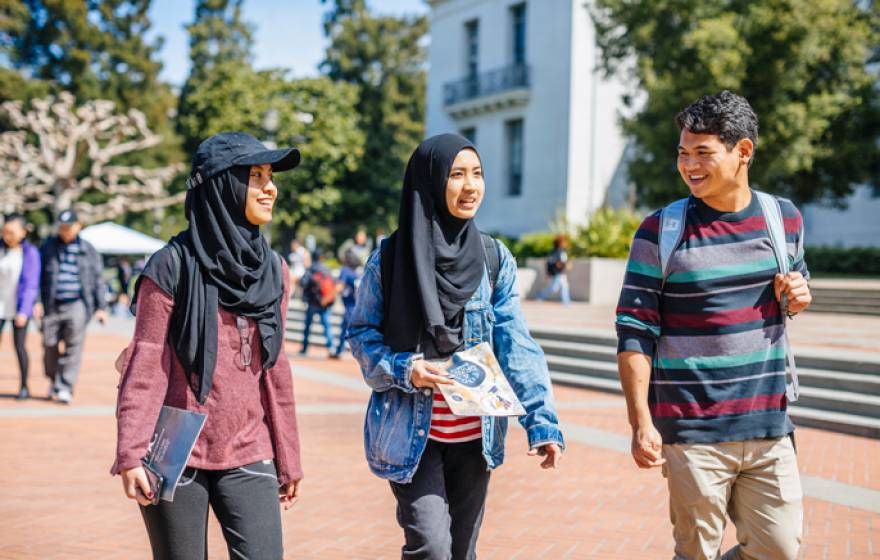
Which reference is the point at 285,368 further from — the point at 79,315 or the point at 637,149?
the point at 637,149

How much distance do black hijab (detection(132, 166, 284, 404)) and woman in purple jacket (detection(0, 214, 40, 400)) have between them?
706 centimetres

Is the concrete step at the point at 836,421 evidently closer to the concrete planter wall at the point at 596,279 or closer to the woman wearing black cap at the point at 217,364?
the woman wearing black cap at the point at 217,364

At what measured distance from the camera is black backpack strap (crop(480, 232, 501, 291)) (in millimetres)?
3027

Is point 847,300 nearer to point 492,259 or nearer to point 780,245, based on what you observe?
point 780,245

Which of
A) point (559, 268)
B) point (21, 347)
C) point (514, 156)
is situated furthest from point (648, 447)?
point (514, 156)

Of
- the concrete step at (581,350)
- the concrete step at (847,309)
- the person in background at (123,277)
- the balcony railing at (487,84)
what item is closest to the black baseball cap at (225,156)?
the concrete step at (581,350)

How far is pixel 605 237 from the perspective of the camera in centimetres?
2048

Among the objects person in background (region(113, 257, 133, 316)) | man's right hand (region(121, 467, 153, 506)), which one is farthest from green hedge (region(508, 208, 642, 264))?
man's right hand (region(121, 467, 153, 506))

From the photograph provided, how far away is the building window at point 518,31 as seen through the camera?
34031 mm

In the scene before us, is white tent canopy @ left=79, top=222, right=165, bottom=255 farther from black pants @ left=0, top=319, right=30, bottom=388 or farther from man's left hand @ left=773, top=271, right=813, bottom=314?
man's left hand @ left=773, top=271, right=813, bottom=314

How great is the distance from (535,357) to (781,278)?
861 mm

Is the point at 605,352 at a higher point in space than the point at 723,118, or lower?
lower

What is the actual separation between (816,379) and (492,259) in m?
7.43

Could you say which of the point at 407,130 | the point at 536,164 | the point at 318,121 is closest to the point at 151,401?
the point at 536,164
